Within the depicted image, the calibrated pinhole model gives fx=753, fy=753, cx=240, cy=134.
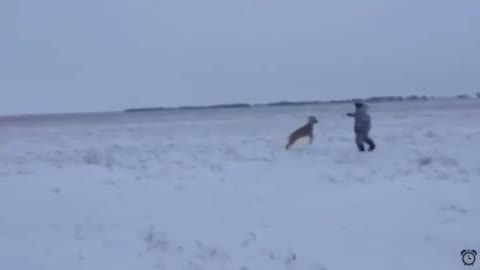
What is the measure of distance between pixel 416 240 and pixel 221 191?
157 inches

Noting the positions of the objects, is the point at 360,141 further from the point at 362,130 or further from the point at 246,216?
the point at 246,216

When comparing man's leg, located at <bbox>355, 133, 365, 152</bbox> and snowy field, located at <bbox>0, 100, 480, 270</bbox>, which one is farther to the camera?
man's leg, located at <bbox>355, 133, 365, 152</bbox>

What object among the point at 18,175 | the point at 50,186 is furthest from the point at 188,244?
the point at 18,175

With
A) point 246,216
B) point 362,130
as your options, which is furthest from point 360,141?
point 246,216

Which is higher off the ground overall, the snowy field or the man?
the man

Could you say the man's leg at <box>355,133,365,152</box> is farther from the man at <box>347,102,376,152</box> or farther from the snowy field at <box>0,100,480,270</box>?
the snowy field at <box>0,100,480,270</box>

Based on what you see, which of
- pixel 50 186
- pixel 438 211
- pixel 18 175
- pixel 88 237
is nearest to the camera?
pixel 88 237

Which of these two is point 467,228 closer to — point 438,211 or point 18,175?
point 438,211

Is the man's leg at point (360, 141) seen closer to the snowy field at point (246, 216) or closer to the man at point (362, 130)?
the man at point (362, 130)

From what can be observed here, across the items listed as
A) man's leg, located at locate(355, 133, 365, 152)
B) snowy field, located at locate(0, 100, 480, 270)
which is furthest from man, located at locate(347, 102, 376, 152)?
snowy field, located at locate(0, 100, 480, 270)

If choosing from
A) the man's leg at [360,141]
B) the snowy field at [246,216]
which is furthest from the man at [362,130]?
the snowy field at [246,216]

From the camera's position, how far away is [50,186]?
38.9ft

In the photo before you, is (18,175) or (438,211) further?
(18,175)

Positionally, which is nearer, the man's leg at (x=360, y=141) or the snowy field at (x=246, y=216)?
the snowy field at (x=246, y=216)
